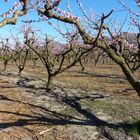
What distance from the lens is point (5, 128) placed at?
11.6 meters

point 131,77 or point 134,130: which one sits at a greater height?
point 131,77

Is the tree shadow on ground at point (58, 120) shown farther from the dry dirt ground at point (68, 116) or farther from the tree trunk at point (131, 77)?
the tree trunk at point (131, 77)

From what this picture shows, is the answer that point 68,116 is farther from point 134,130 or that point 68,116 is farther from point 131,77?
point 131,77

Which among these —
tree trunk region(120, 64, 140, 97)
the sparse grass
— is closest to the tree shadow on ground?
the sparse grass

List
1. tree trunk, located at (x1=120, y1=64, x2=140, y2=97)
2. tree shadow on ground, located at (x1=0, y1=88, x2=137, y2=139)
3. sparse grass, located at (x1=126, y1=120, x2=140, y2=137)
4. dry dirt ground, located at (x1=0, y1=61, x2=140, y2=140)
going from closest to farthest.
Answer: tree trunk, located at (x1=120, y1=64, x2=140, y2=97), dry dirt ground, located at (x1=0, y1=61, x2=140, y2=140), sparse grass, located at (x1=126, y1=120, x2=140, y2=137), tree shadow on ground, located at (x1=0, y1=88, x2=137, y2=139)

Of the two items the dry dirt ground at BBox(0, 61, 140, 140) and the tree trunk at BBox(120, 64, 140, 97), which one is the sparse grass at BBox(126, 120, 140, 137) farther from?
the tree trunk at BBox(120, 64, 140, 97)

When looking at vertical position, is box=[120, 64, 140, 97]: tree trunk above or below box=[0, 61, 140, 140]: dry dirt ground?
above

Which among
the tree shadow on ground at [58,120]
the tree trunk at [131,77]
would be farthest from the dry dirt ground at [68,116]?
the tree trunk at [131,77]

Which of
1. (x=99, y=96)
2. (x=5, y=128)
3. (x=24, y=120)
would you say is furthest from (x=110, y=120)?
(x=99, y=96)

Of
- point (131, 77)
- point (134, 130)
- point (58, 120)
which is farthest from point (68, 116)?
point (131, 77)

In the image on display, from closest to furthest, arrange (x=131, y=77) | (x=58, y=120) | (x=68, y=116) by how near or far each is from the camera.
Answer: (x=131, y=77), (x=58, y=120), (x=68, y=116)

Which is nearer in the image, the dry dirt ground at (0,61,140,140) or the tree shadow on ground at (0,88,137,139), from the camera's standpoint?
the dry dirt ground at (0,61,140,140)

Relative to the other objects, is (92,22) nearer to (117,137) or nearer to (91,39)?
(91,39)

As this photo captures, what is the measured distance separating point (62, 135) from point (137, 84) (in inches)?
109
